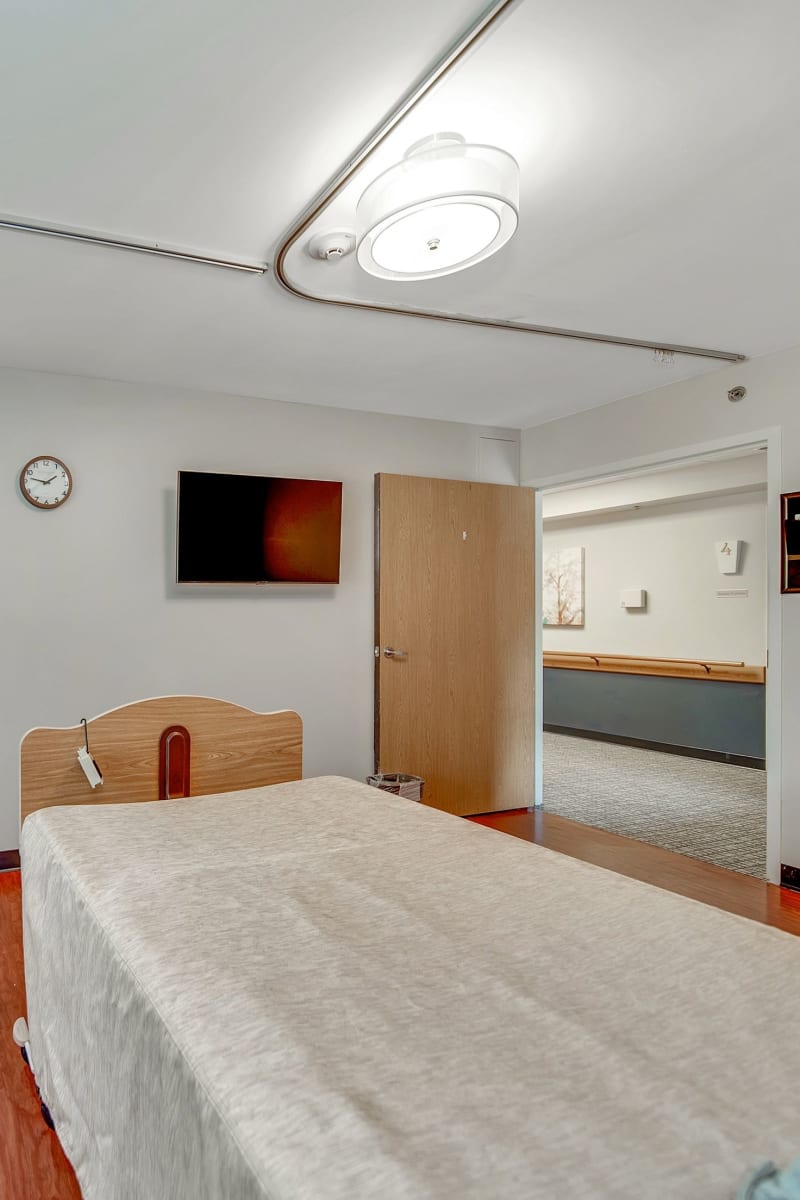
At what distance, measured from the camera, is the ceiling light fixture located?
1.95 metres

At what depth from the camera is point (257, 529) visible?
14.4ft

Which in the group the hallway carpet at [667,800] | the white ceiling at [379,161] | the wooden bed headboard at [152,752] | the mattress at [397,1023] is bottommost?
the hallway carpet at [667,800]

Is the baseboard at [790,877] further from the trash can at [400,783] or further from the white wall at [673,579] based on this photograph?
the white wall at [673,579]

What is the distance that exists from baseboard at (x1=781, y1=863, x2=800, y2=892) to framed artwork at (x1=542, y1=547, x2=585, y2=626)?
5.03m

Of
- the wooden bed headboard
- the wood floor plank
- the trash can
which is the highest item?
the wooden bed headboard


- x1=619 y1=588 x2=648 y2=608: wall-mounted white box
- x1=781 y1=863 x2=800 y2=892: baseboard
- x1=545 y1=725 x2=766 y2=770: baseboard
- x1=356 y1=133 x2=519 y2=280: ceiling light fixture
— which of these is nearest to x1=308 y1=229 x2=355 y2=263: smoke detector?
x1=356 y1=133 x2=519 y2=280: ceiling light fixture

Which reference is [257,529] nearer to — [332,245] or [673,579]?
[332,245]

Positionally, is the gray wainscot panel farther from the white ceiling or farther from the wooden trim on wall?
the white ceiling

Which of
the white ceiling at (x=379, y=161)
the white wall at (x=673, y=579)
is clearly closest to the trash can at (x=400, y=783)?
the white ceiling at (x=379, y=161)

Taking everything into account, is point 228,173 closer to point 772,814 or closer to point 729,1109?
point 729,1109

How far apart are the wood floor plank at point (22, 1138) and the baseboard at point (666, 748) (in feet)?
18.5

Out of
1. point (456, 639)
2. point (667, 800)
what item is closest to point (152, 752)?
point (456, 639)

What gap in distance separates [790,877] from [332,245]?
3224 millimetres

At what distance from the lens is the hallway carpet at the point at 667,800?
14.4 feet
